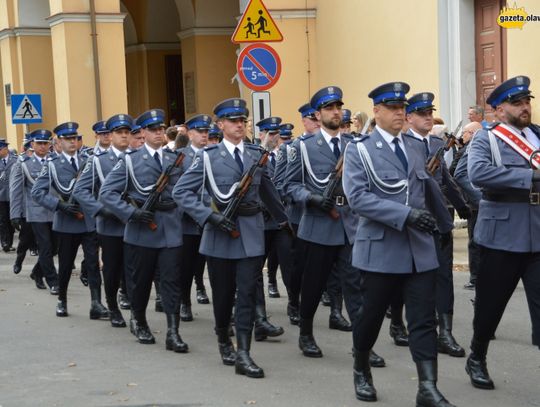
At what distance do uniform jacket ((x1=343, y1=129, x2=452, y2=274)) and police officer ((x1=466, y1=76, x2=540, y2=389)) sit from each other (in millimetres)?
433

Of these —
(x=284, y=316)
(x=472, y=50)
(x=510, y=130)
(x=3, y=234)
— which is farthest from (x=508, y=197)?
(x=3, y=234)

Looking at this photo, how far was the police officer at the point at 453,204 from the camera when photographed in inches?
336

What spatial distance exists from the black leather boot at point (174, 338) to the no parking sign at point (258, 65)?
5.57m

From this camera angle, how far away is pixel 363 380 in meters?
7.16

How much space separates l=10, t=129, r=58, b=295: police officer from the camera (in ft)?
41.9

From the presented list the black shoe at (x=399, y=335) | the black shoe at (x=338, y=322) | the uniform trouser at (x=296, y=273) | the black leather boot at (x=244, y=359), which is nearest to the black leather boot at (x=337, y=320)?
the black shoe at (x=338, y=322)

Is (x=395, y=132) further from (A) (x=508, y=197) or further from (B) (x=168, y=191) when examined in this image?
(B) (x=168, y=191)

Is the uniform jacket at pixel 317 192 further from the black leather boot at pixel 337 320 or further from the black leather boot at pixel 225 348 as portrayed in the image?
the black leather boot at pixel 337 320

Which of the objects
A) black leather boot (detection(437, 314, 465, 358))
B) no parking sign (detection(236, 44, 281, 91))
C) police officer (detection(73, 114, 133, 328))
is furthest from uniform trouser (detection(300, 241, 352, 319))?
no parking sign (detection(236, 44, 281, 91))

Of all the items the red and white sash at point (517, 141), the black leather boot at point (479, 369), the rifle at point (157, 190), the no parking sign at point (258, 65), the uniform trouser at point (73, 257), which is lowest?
the black leather boot at point (479, 369)

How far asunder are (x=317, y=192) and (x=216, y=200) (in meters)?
0.96

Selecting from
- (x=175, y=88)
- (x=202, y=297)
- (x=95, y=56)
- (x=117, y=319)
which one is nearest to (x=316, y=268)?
(x=117, y=319)

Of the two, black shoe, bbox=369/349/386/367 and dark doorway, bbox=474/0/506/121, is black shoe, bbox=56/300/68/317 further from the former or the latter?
dark doorway, bbox=474/0/506/121

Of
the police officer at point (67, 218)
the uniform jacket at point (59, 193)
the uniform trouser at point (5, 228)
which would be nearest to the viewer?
the police officer at point (67, 218)
